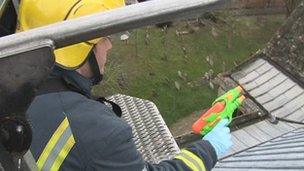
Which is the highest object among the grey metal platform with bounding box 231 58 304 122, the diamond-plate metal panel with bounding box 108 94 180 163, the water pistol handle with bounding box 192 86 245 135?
the water pistol handle with bounding box 192 86 245 135

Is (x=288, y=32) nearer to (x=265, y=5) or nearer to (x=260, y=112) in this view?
(x=260, y=112)

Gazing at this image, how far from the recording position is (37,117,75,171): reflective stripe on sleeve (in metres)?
3.01

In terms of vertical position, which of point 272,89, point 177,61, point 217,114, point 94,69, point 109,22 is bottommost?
point 177,61

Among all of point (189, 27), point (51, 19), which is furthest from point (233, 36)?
point (51, 19)

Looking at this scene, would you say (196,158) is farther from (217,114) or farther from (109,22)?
(109,22)

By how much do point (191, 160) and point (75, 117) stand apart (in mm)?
1066

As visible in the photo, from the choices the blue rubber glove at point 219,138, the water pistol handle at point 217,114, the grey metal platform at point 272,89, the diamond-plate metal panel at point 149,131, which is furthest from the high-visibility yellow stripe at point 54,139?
the grey metal platform at point 272,89

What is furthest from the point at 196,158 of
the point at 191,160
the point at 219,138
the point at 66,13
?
the point at 66,13

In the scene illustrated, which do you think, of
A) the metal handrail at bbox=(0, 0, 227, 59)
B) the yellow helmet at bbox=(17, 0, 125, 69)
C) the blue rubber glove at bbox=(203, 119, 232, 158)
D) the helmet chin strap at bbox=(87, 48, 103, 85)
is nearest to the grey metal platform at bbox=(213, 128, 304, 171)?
the blue rubber glove at bbox=(203, 119, 232, 158)

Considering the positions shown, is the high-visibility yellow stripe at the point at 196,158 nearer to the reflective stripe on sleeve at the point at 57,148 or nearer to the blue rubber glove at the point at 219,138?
the blue rubber glove at the point at 219,138

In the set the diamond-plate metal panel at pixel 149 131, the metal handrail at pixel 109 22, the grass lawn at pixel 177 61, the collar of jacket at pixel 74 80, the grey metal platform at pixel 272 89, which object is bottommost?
the grass lawn at pixel 177 61

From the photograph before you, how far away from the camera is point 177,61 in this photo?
23.3 metres

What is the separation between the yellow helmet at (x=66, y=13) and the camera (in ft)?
10.3

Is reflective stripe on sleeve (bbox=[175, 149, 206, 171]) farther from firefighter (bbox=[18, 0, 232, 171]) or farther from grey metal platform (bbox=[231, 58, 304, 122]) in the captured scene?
grey metal platform (bbox=[231, 58, 304, 122])
